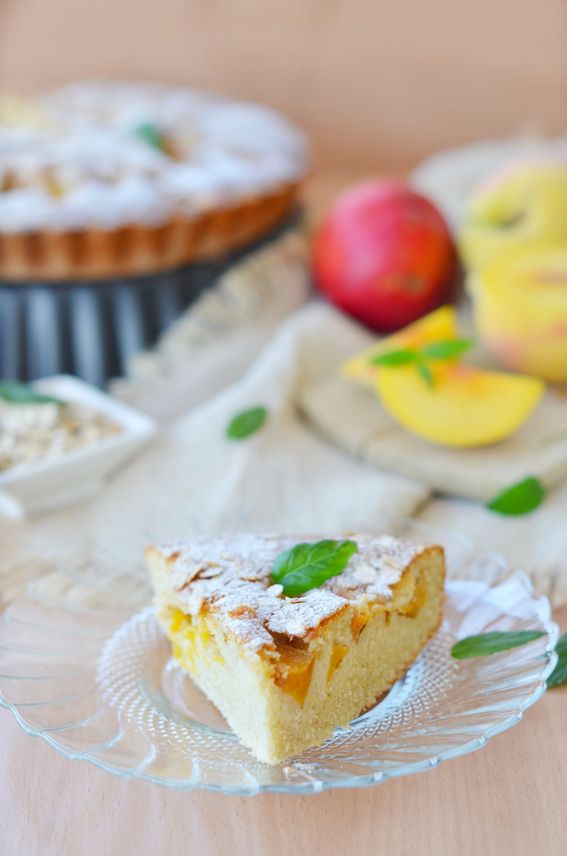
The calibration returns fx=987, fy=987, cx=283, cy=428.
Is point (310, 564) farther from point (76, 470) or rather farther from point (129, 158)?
point (129, 158)

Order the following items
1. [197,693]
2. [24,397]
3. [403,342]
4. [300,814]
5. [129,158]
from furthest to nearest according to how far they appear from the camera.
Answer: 1. [129,158]
2. [403,342]
3. [24,397]
4. [197,693]
5. [300,814]

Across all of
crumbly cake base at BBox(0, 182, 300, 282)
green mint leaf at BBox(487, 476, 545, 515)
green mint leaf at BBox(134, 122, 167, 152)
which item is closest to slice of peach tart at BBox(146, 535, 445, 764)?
green mint leaf at BBox(487, 476, 545, 515)

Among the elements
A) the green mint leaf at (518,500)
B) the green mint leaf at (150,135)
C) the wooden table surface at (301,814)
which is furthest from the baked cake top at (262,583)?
the green mint leaf at (150,135)

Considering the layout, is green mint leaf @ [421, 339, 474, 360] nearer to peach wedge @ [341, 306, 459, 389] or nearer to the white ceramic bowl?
peach wedge @ [341, 306, 459, 389]

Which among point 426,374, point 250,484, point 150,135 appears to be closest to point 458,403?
point 426,374

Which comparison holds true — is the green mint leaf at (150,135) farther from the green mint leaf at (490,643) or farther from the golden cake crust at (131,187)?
the green mint leaf at (490,643)

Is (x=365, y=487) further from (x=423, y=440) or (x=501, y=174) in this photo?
(x=501, y=174)
